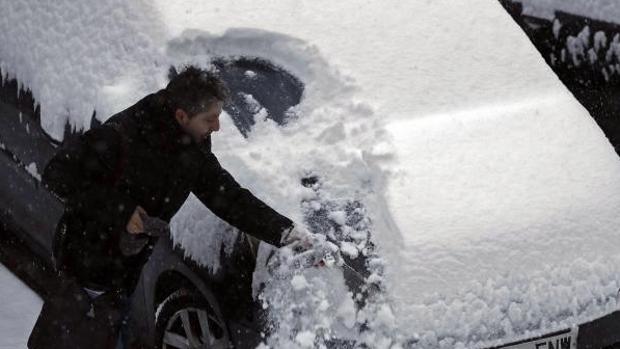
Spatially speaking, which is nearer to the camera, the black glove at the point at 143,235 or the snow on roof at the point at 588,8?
A: the black glove at the point at 143,235

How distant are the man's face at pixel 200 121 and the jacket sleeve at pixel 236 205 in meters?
0.09

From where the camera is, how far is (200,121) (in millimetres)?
2816

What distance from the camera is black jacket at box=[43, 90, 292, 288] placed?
280 centimetres

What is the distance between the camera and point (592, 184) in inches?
123

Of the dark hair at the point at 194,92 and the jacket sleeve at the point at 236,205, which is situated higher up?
the dark hair at the point at 194,92

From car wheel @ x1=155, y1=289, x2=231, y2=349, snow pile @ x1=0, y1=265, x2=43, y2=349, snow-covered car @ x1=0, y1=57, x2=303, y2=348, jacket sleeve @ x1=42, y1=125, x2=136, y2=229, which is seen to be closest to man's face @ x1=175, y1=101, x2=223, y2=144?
jacket sleeve @ x1=42, y1=125, x2=136, y2=229

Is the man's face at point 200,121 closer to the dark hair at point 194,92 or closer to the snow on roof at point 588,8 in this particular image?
the dark hair at point 194,92

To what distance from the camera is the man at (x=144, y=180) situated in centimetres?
280

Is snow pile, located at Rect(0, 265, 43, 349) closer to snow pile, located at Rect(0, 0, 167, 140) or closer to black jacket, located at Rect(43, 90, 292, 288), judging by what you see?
snow pile, located at Rect(0, 0, 167, 140)

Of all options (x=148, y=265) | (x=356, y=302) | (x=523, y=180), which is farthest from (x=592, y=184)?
(x=148, y=265)

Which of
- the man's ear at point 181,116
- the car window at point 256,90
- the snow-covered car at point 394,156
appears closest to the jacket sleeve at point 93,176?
the man's ear at point 181,116

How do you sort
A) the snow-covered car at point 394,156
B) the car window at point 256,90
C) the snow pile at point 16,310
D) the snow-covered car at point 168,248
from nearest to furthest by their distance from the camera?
the snow-covered car at point 394,156 → the snow-covered car at point 168,248 → the car window at point 256,90 → the snow pile at point 16,310

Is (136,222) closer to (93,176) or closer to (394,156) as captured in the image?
(93,176)

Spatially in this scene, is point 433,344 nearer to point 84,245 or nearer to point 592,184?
point 592,184
